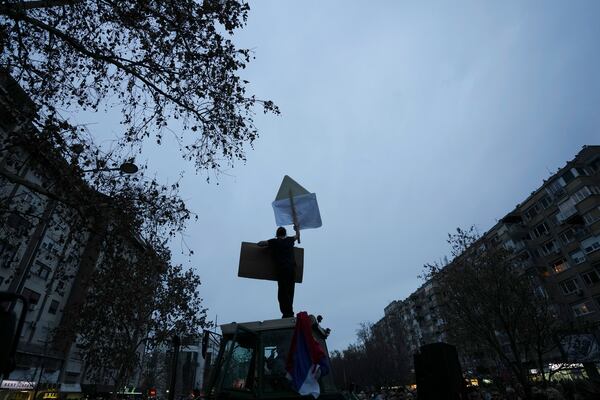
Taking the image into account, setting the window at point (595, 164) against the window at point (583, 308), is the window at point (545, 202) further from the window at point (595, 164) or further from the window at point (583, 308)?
the window at point (583, 308)

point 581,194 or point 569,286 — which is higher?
point 581,194

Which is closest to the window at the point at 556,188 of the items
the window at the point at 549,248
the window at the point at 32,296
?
the window at the point at 549,248

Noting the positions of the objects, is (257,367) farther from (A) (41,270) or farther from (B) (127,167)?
(A) (41,270)

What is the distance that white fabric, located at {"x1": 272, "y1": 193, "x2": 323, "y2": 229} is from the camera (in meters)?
6.39

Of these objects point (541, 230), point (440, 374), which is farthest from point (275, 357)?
point (541, 230)

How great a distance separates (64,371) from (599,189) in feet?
200

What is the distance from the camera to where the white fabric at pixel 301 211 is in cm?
639

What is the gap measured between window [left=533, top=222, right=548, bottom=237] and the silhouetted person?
51400mm

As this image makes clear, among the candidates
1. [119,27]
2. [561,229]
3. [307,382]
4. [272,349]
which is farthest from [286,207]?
[561,229]

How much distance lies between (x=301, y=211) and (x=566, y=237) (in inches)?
1908

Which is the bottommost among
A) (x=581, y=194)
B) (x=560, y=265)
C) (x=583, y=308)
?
(x=583, y=308)

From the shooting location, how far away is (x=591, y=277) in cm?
3791

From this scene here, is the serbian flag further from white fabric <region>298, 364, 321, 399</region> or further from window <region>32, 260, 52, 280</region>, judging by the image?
window <region>32, 260, 52, 280</region>

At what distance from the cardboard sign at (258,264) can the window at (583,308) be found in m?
45.8
